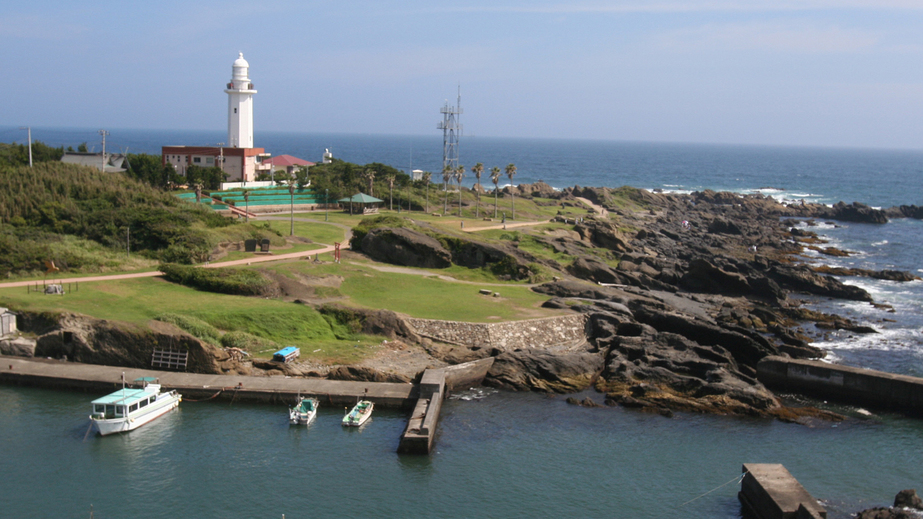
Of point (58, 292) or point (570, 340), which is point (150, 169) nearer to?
point (58, 292)

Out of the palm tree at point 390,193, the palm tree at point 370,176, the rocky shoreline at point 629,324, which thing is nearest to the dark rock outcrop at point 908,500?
the rocky shoreline at point 629,324

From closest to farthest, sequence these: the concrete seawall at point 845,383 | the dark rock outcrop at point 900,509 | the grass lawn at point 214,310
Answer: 1. the dark rock outcrop at point 900,509
2. the concrete seawall at point 845,383
3. the grass lawn at point 214,310

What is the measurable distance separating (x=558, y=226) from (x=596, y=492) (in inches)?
1995

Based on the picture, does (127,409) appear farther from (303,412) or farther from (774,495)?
(774,495)

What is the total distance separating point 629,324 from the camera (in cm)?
4359

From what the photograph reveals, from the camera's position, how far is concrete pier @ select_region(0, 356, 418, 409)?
3297 cm

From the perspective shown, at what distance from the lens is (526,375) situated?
3697 centimetres

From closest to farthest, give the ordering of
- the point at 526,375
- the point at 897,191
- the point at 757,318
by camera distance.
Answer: the point at 526,375 < the point at 757,318 < the point at 897,191

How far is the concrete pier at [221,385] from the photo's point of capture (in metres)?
33.0

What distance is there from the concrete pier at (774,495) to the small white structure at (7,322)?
3390cm

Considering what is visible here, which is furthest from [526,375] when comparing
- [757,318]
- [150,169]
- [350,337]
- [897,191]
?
[897,191]

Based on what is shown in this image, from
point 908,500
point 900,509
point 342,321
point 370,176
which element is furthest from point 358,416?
point 370,176

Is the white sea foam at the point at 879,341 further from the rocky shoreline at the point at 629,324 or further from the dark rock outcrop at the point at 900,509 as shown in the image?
the dark rock outcrop at the point at 900,509

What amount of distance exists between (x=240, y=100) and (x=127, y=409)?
5944 cm
